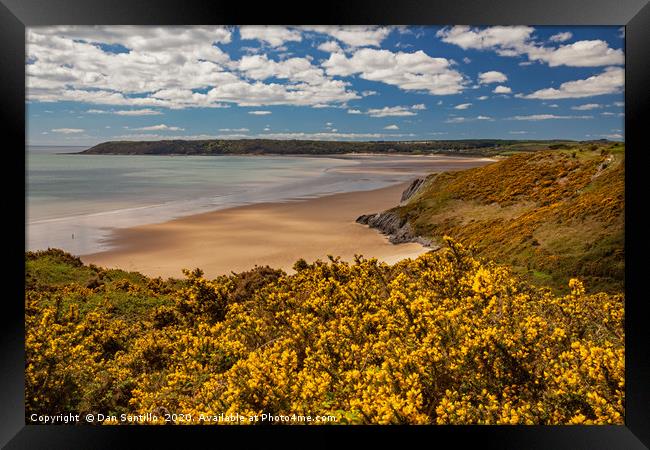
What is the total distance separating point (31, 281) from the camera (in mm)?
8727

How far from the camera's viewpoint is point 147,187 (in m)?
13.2

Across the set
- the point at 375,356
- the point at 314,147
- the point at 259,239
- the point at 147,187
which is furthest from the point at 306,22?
the point at 147,187

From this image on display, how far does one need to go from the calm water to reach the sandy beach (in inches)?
20.8

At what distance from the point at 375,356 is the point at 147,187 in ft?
35.0

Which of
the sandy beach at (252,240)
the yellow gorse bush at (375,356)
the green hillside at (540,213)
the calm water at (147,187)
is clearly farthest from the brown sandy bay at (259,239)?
the yellow gorse bush at (375,356)

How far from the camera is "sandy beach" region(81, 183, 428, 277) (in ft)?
27.4

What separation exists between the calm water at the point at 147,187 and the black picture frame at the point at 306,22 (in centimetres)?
284

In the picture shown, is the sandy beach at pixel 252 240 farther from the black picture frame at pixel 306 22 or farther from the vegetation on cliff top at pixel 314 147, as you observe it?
the black picture frame at pixel 306 22

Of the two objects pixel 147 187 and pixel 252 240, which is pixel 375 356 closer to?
pixel 252 240

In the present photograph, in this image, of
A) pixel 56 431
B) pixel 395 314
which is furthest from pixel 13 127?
pixel 395 314

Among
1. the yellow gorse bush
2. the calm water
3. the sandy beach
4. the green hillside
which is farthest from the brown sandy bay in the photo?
the yellow gorse bush

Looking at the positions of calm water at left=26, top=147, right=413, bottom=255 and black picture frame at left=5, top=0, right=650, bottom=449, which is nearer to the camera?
black picture frame at left=5, top=0, right=650, bottom=449

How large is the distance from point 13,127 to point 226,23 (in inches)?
92.2

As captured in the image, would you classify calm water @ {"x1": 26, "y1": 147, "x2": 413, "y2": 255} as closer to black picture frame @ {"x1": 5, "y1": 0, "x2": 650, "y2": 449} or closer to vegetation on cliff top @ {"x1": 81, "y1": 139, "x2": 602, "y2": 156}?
vegetation on cliff top @ {"x1": 81, "y1": 139, "x2": 602, "y2": 156}
